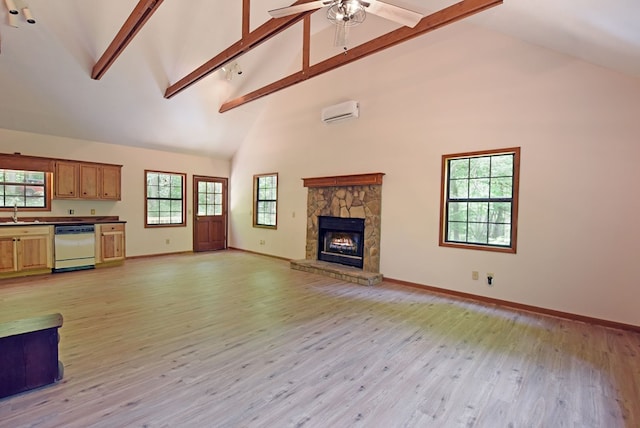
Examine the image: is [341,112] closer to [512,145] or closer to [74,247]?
[512,145]

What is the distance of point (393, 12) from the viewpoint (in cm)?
259

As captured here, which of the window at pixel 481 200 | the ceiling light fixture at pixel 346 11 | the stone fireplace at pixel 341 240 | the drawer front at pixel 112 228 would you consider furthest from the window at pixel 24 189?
the window at pixel 481 200

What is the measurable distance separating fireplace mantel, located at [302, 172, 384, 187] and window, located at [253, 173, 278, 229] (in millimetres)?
1260

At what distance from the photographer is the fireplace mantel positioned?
5.42m

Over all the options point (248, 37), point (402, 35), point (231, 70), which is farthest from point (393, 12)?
point (231, 70)

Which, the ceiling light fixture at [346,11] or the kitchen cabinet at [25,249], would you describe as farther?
the kitchen cabinet at [25,249]

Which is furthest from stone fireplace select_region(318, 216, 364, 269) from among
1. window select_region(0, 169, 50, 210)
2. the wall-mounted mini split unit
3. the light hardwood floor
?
window select_region(0, 169, 50, 210)

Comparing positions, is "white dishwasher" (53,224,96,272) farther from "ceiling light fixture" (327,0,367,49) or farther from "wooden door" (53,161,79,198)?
"ceiling light fixture" (327,0,367,49)

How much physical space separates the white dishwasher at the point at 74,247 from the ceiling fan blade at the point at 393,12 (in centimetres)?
620

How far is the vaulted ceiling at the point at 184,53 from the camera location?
3.00m

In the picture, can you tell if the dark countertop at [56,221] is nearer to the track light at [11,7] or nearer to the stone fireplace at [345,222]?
the track light at [11,7]

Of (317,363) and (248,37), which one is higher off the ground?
(248,37)

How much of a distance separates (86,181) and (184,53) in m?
3.34

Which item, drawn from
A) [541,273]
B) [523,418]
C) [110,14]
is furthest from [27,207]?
[541,273]
